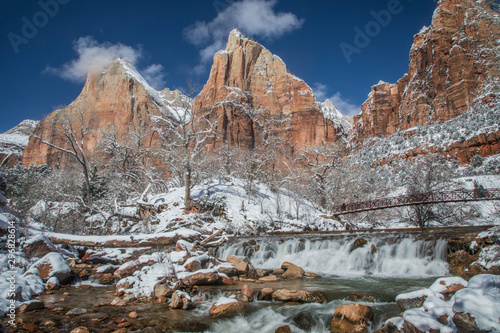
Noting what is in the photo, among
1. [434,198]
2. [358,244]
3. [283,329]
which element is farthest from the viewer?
[434,198]

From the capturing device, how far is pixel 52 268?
852 centimetres

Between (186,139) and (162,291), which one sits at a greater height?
(186,139)

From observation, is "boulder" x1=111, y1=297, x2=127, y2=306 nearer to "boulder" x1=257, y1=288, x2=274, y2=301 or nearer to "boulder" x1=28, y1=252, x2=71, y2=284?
"boulder" x1=28, y1=252, x2=71, y2=284

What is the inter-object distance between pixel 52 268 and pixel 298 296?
24.7ft

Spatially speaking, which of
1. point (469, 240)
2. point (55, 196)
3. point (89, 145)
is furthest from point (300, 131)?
point (469, 240)

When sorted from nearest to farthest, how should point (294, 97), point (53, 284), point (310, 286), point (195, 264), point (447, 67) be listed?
point (53, 284) < point (310, 286) < point (195, 264) < point (447, 67) < point (294, 97)

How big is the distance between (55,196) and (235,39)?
127m

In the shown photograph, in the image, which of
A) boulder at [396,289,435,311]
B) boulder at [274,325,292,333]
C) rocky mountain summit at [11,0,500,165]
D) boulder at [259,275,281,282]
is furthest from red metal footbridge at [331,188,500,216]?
rocky mountain summit at [11,0,500,165]

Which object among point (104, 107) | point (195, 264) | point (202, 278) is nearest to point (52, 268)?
point (195, 264)

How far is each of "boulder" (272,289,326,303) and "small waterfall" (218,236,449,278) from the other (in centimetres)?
426

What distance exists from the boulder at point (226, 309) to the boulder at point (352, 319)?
82.4 inches

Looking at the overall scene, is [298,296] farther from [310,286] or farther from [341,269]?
[341,269]

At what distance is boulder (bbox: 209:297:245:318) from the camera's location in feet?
20.3

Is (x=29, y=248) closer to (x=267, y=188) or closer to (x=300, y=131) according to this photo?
(x=267, y=188)
